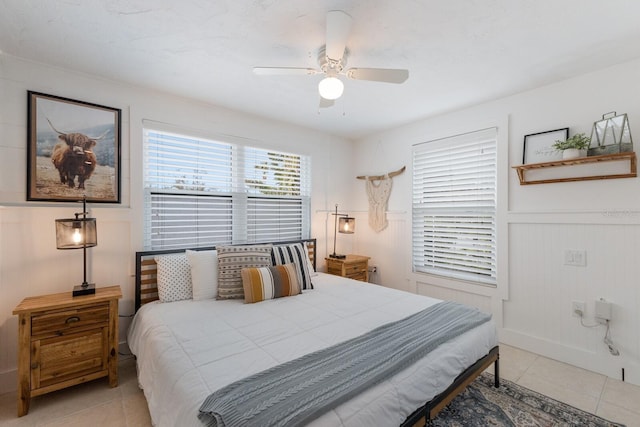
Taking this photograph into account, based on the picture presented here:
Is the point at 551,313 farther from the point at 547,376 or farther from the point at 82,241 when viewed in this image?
the point at 82,241

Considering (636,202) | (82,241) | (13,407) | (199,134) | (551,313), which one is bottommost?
(13,407)

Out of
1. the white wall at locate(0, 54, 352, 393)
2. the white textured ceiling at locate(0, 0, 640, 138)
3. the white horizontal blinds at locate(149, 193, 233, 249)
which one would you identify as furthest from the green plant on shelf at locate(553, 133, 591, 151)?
the white horizontal blinds at locate(149, 193, 233, 249)

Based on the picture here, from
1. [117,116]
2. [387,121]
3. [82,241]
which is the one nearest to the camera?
[82,241]

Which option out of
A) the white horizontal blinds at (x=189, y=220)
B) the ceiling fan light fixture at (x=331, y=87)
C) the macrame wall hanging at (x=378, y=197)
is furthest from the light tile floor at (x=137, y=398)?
the ceiling fan light fixture at (x=331, y=87)

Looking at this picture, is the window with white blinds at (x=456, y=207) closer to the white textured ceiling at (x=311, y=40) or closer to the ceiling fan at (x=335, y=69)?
the white textured ceiling at (x=311, y=40)

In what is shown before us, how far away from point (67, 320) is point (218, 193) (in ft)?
5.63

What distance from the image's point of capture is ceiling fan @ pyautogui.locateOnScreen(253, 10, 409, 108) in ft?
5.34

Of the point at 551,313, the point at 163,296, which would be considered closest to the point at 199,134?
the point at 163,296

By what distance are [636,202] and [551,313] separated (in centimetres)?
118

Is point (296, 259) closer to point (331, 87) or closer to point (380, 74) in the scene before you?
point (331, 87)

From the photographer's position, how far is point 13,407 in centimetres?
200

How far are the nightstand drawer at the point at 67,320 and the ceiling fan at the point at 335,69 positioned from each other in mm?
2179

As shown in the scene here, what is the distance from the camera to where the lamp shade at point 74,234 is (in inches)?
85.1

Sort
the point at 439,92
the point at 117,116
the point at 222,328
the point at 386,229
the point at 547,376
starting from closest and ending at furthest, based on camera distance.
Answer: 1. the point at 222,328
2. the point at 547,376
3. the point at 117,116
4. the point at 439,92
5. the point at 386,229
